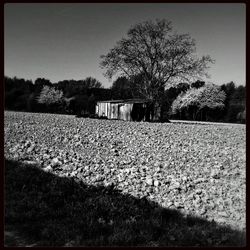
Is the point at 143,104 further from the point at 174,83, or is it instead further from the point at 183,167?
the point at 183,167

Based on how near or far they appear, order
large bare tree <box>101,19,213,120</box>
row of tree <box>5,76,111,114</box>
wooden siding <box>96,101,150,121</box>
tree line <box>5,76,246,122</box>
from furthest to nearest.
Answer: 1. tree line <box>5,76,246,122</box>
2. row of tree <box>5,76,111,114</box>
3. wooden siding <box>96,101,150,121</box>
4. large bare tree <box>101,19,213,120</box>

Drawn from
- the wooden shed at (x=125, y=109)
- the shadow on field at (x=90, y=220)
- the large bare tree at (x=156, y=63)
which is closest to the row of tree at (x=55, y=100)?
the wooden shed at (x=125, y=109)

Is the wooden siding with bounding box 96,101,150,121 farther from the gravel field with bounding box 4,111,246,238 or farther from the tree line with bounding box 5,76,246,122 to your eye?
the gravel field with bounding box 4,111,246,238

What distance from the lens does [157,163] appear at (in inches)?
425

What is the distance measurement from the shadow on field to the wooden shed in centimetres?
1525

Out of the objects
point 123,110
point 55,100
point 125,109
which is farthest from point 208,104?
point 125,109

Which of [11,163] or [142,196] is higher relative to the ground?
[11,163]

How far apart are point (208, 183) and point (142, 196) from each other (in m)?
1.98

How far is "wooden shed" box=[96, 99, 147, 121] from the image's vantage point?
2505 centimetres

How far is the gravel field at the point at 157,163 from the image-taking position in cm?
843

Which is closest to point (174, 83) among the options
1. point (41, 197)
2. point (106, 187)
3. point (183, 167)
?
point (183, 167)

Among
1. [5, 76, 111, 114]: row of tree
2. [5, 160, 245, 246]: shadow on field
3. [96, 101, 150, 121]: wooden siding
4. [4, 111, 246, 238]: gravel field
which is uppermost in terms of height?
[5, 76, 111, 114]: row of tree

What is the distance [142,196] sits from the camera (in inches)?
344

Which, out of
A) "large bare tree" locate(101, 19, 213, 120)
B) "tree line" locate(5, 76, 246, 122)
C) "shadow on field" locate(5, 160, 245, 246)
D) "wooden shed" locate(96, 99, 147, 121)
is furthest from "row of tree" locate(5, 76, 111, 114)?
"shadow on field" locate(5, 160, 245, 246)
